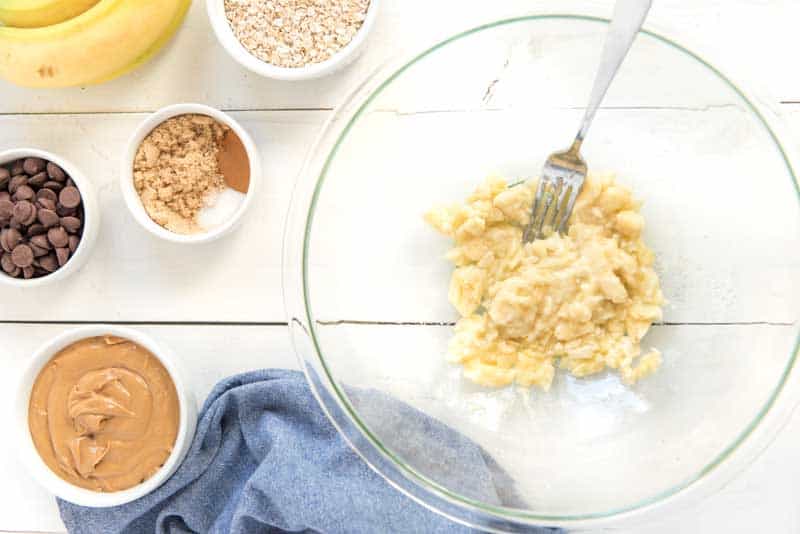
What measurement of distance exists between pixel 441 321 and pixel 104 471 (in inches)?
22.3

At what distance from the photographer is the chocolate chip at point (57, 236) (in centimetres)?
142

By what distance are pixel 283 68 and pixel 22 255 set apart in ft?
1.66

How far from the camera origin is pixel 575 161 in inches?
48.9

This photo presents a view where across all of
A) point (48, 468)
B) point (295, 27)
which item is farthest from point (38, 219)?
point (295, 27)

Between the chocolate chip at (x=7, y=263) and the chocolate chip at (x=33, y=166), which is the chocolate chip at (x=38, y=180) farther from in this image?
the chocolate chip at (x=7, y=263)

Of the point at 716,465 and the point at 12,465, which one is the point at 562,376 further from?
the point at 12,465

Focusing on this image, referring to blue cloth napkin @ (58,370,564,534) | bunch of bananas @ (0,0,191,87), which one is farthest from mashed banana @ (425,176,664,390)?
bunch of bananas @ (0,0,191,87)

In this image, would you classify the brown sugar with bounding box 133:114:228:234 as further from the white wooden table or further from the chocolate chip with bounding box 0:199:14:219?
the chocolate chip with bounding box 0:199:14:219

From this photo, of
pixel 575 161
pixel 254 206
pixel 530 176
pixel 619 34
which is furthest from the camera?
pixel 254 206

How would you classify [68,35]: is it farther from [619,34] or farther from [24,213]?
[619,34]

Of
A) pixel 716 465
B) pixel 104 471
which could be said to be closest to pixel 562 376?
pixel 716 465

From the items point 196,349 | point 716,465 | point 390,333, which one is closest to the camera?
point 716,465

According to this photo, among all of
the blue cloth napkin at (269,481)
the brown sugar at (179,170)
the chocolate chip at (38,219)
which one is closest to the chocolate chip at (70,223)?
the chocolate chip at (38,219)

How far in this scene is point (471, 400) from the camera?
4.42ft
